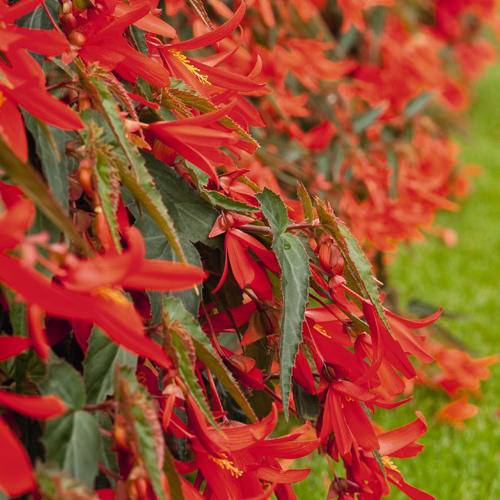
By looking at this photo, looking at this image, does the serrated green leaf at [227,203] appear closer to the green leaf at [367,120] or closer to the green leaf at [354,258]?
the green leaf at [354,258]

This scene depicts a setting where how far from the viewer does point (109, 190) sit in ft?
1.51

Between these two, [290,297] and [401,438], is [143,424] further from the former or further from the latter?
[401,438]

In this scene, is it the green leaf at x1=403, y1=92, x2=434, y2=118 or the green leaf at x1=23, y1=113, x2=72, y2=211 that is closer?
the green leaf at x1=23, y1=113, x2=72, y2=211

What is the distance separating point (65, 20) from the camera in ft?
1.87

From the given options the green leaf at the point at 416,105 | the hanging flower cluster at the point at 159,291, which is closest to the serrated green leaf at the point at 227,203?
the hanging flower cluster at the point at 159,291

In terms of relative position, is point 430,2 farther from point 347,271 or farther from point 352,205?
point 347,271

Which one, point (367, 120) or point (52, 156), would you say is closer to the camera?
point (52, 156)

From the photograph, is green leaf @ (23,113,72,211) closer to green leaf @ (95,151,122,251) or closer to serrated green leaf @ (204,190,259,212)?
green leaf @ (95,151,122,251)

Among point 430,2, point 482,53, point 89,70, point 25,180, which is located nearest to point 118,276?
point 25,180

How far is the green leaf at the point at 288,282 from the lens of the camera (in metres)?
0.54

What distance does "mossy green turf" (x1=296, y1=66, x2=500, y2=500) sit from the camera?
1668 millimetres

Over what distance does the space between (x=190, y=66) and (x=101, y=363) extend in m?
0.31

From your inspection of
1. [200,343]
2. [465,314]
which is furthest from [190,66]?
[465,314]

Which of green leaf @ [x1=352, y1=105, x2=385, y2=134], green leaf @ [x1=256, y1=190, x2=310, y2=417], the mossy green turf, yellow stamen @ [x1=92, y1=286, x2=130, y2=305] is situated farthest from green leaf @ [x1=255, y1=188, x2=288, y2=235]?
green leaf @ [x1=352, y1=105, x2=385, y2=134]
